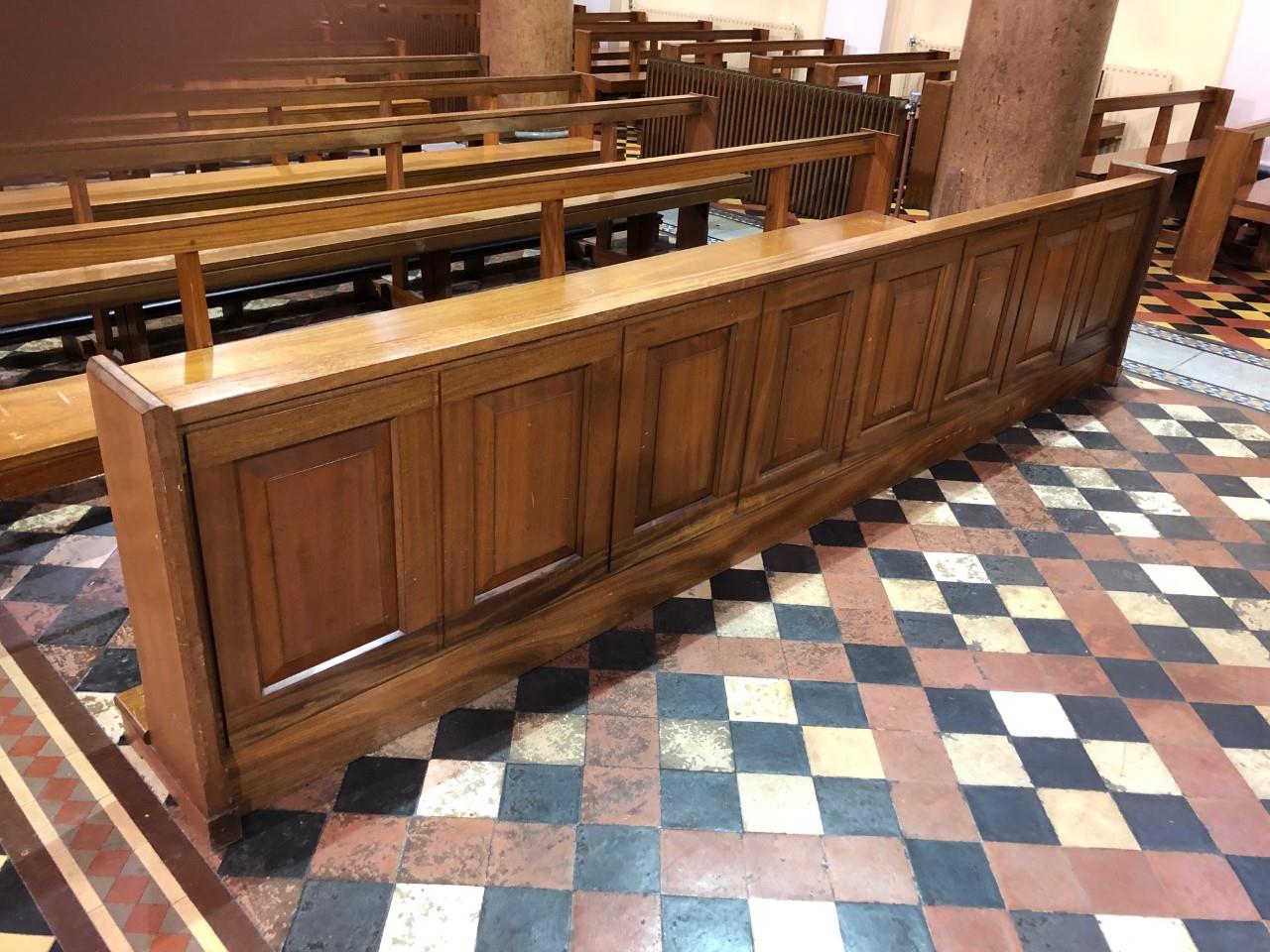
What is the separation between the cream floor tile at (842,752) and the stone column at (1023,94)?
3340 mm

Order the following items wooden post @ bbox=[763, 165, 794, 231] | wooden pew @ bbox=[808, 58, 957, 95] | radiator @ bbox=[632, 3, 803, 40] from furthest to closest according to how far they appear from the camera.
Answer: radiator @ bbox=[632, 3, 803, 40]
wooden pew @ bbox=[808, 58, 957, 95]
wooden post @ bbox=[763, 165, 794, 231]

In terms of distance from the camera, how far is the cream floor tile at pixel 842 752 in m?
2.79

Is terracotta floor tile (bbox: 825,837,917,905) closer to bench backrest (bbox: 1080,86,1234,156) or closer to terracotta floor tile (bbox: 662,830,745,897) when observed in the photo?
terracotta floor tile (bbox: 662,830,745,897)

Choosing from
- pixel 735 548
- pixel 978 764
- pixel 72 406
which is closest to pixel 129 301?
pixel 72 406

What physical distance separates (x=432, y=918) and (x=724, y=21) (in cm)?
1432

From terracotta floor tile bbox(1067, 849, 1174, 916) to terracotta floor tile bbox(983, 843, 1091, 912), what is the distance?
26mm

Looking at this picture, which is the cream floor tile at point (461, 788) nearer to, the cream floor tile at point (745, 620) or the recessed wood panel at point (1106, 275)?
the cream floor tile at point (745, 620)

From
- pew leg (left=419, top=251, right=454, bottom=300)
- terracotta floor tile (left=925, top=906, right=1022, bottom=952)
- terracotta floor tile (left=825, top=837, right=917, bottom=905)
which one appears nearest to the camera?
terracotta floor tile (left=925, top=906, right=1022, bottom=952)

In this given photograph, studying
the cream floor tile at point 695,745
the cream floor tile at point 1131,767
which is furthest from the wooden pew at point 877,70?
the cream floor tile at point 695,745

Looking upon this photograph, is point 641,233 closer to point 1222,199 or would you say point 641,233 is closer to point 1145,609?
point 1145,609

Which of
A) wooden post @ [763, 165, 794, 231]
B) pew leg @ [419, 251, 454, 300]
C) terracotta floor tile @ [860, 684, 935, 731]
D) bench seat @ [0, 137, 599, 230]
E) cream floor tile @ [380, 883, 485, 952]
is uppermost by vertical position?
wooden post @ [763, 165, 794, 231]

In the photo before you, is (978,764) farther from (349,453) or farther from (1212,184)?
(1212,184)

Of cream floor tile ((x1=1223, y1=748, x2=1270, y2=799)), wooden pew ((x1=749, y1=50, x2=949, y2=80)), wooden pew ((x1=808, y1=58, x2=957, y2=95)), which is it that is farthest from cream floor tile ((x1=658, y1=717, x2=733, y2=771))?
wooden pew ((x1=749, y1=50, x2=949, y2=80))

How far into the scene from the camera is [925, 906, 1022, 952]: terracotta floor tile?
2.33 m
